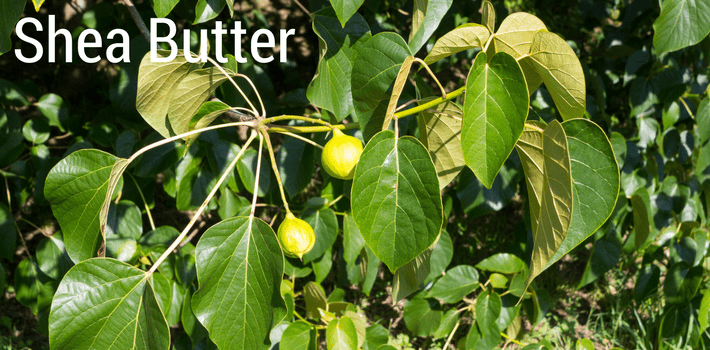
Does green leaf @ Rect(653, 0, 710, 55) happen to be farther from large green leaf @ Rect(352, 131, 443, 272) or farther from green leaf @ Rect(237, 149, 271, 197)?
green leaf @ Rect(237, 149, 271, 197)

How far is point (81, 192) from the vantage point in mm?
832

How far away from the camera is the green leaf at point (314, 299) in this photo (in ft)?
5.08

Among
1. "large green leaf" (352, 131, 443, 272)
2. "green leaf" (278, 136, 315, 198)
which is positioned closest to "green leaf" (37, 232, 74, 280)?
"green leaf" (278, 136, 315, 198)

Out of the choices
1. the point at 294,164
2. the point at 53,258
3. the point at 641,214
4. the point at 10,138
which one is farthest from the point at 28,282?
the point at 641,214

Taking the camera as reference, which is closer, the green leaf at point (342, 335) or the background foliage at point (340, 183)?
the background foliage at point (340, 183)

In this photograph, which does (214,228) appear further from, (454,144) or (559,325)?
(559,325)

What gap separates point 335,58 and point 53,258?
3.59 ft

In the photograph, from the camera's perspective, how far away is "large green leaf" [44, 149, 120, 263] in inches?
32.6

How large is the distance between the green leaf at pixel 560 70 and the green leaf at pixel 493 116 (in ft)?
0.39

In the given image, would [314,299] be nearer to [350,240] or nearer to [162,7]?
[350,240]

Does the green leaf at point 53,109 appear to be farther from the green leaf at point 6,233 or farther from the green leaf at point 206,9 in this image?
the green leaf at point 206,9

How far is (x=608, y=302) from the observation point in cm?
266

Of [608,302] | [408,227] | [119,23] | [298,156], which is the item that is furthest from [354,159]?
[608,302]

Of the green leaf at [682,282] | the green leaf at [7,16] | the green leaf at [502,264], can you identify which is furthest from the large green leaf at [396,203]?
the green leaf at [682,282]
